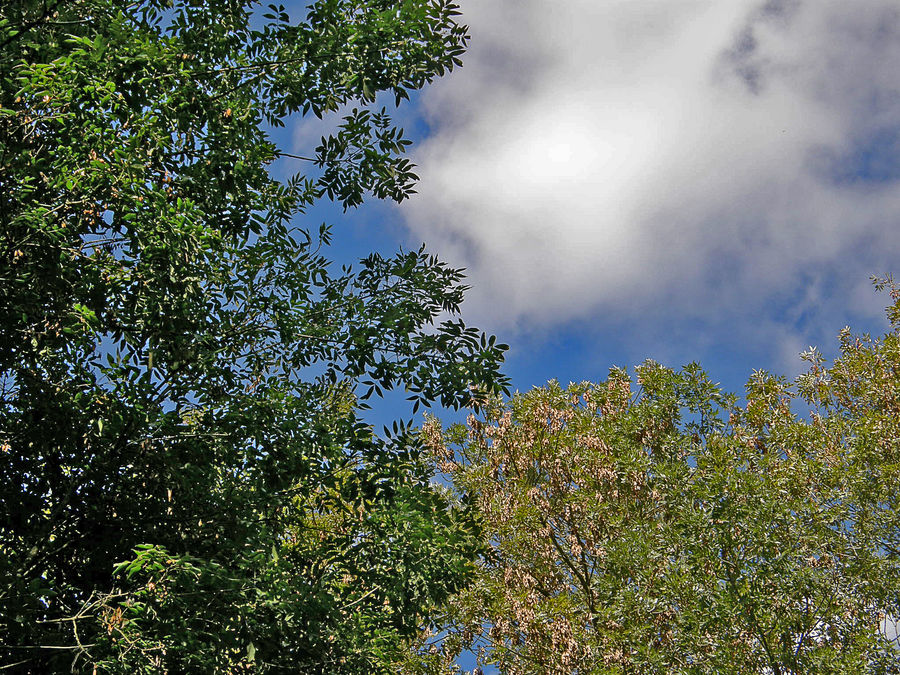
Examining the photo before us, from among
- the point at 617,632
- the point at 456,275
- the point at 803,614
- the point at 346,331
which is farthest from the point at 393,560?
the point at 803,614

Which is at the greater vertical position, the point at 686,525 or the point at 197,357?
the point at 686,525

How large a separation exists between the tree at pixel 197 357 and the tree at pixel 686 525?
650 cm

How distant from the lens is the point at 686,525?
15.5m

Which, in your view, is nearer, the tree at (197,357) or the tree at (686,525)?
the tree at (197,357)

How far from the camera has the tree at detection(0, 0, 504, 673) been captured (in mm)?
8320

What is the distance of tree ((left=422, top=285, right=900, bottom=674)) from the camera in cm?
1455

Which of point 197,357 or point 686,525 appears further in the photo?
point 686,525

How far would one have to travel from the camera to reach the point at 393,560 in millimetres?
10148

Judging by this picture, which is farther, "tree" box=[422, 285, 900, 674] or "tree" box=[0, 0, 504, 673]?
"tree" box=[422, 285, 900, 674]

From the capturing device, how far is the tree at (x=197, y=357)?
8.32 m

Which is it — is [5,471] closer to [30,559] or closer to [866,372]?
[30,559]

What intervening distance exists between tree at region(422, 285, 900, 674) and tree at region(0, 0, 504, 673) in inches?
256

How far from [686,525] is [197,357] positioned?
10341mm

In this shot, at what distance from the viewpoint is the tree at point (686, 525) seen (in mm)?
14555
